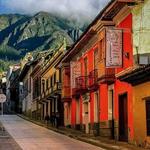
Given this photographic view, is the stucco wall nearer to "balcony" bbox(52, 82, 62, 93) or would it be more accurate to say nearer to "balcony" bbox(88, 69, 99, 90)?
"balcony" bbox(88, 69, 99, 90)

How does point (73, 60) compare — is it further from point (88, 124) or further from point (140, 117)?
point (140, 117)

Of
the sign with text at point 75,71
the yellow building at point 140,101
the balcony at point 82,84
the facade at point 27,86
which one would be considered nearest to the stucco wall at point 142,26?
the yellow building at point 140,101

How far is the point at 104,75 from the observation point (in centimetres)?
3014

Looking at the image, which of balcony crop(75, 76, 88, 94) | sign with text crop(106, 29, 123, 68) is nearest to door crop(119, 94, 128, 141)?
sign with text crop(106, 29, 123, 68)

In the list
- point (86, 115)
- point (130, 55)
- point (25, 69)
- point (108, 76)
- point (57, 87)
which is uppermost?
point (25, 69)

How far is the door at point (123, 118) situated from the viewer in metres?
27.6

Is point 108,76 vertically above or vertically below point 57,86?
below

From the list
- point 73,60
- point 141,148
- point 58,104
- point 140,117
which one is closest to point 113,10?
point 140,117

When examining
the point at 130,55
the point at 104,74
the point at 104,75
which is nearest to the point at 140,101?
the point at 130,55

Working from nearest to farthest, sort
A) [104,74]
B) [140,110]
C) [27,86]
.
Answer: [140,110]
[104,74]
[27,86]

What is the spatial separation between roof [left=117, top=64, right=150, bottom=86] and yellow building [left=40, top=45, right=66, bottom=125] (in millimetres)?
25121

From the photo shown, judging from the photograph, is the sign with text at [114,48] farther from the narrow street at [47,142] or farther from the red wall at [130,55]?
the narrow street at [47,142]

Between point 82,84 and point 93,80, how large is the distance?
13.0ft

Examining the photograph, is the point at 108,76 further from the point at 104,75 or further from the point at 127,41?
the point at 127,41
